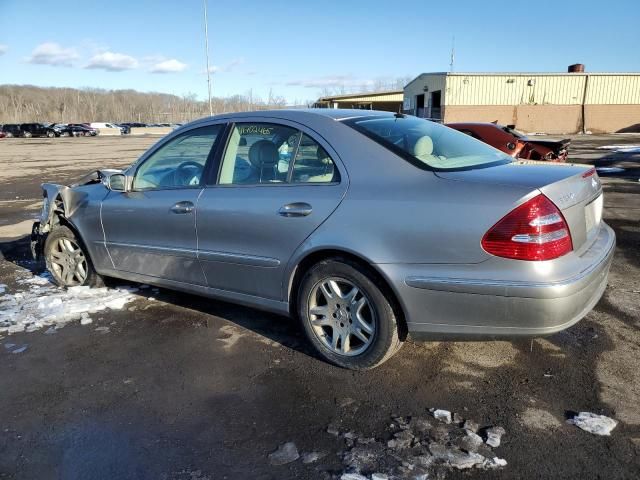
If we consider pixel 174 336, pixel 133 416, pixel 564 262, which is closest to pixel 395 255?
pixel 564 262

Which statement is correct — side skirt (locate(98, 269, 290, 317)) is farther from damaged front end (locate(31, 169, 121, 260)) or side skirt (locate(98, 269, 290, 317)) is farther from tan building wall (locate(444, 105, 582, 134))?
tan building wall (locate(444, 105, 582, 134))

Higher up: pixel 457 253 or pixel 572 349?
pixel 457 253

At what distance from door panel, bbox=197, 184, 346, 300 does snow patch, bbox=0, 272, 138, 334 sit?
140cm

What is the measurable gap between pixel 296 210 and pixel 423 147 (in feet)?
3.03

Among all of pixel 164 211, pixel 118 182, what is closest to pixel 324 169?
pixel 164 211

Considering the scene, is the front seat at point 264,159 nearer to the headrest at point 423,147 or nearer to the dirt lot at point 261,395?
the headrest at point 423,147

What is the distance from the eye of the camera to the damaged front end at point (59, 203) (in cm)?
478

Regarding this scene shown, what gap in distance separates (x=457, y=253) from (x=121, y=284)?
12.1ft

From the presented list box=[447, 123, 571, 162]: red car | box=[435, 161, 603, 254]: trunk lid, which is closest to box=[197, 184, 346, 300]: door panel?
box=[435, 161, 603, 254]: trunk lid

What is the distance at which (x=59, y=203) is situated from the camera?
16.0ft

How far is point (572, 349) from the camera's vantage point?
134 inches

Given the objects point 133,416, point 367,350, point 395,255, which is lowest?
point 133,416

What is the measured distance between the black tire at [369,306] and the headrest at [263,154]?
2.82ft

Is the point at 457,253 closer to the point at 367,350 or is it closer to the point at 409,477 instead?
the point at 367,350
